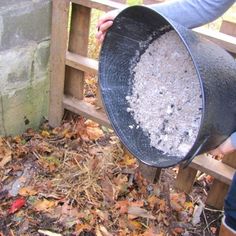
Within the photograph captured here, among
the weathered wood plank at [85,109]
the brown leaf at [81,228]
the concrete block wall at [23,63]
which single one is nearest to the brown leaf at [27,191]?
the brown leaf at [81,228]

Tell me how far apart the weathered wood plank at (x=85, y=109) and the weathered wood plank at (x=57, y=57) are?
0.05 meters

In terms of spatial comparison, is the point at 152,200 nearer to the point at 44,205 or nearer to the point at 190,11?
the point at 44,205

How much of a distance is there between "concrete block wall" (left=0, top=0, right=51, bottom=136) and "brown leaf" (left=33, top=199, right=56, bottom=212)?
54cm

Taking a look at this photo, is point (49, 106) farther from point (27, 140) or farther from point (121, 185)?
point (121, 185)

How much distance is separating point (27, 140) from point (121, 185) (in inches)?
26.5

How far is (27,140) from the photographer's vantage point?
2646mm

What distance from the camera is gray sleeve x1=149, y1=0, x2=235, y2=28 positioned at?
1.55m

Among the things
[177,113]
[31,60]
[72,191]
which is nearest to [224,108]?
[177,113]

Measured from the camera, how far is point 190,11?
1576mm

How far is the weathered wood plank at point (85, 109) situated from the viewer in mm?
2528

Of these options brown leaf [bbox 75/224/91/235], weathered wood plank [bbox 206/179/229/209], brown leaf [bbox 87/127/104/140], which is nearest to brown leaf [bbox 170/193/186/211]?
weathered wood plank [bbox 206/179/229/209]

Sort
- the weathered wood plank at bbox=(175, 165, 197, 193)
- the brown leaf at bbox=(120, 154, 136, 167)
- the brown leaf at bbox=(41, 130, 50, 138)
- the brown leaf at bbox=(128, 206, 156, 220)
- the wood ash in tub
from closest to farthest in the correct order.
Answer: the wood ash in tub → the brown leaf at bbox=(128, 206, 156, 220) → the weathered wood plank at bbox=(175, 165, 197, 193) → the brown leaf at bbox=(120, 154, 136, 167) → the brown leaf at bbox=(41, 130, 50, 138)

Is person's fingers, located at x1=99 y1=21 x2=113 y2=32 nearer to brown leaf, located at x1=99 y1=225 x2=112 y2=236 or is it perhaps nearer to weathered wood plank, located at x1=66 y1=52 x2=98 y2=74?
weathered wood plank, located at x1=66 y1=52 x2=98 y2=74

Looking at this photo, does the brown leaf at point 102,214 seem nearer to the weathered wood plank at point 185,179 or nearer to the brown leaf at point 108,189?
the brown leaf at point 108,189
